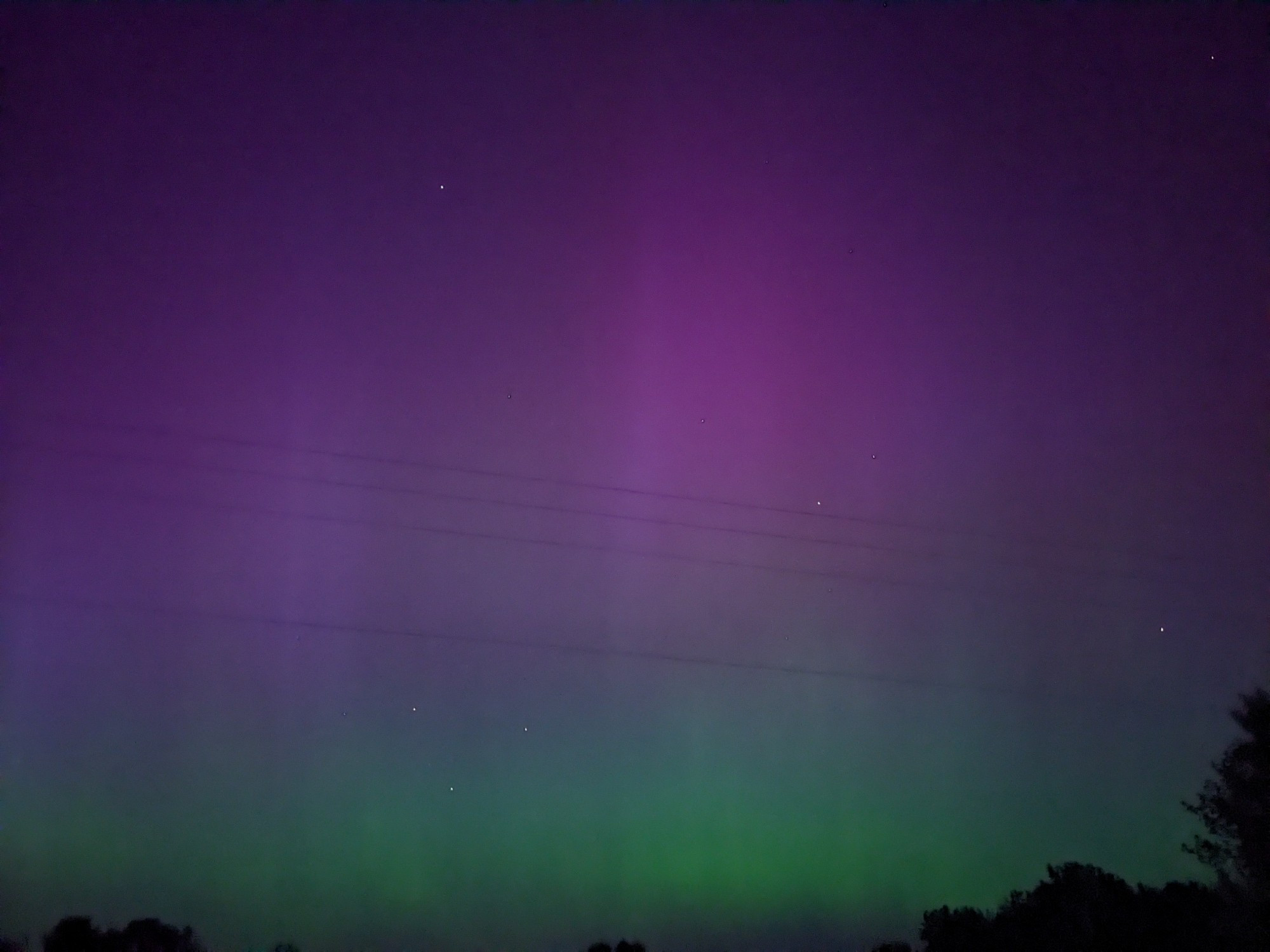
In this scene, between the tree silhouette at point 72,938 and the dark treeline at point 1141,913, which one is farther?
the tree silhouette at point 72,938

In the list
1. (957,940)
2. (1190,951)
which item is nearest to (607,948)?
(957,940)

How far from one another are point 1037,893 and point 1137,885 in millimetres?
3559

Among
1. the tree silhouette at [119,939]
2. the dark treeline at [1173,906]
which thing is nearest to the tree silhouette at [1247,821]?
the dark treeline at [1173,906]

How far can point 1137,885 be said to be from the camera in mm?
39344

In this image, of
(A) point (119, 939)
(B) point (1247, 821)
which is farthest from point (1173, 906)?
(A) point (119, 939)

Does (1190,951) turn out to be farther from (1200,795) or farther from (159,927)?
(159,927)

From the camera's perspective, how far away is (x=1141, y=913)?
3653 cm

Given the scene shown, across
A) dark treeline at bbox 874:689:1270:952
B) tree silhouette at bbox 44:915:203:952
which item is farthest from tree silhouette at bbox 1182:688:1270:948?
tree silhouette at bbox 44:915:203:952

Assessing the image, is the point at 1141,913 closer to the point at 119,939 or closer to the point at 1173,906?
the point at 1173,906

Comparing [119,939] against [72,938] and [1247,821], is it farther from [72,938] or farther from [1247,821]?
[1247,821]

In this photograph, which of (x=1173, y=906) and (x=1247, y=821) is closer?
(x=1247, y=821)

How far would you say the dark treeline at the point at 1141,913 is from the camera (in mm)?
24156


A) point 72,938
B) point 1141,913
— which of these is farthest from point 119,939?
point 1141,913

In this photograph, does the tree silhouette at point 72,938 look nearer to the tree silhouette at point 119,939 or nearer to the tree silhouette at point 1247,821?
the tree silhouette at point 119,939
